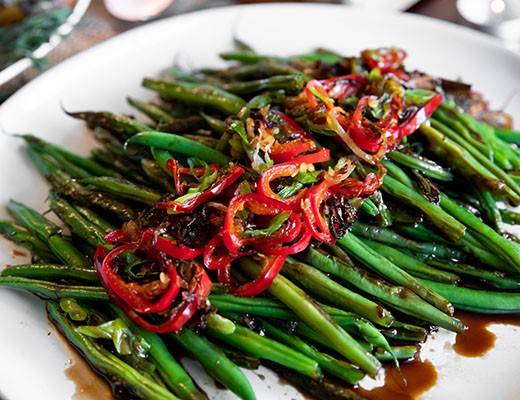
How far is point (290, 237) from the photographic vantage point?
10.3ft

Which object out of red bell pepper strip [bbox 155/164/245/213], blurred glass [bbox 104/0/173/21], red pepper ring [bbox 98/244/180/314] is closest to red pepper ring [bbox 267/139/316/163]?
red bell pepper strip [bbox 155/164/245/213]

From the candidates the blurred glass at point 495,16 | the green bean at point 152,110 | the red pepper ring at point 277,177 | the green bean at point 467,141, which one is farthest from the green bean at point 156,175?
the blurred glass at point 495,16

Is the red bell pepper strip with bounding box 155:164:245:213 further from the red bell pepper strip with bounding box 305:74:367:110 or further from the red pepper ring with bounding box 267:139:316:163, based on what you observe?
the red bell pepper strip with bounding box 305:74:367:110

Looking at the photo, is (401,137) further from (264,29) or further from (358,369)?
(264,29)

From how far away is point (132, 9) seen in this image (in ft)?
20.8

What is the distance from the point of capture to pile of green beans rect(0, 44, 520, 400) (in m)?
3.09

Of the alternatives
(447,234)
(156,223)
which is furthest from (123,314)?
(447,234)

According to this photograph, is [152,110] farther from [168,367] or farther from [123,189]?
[168,367]

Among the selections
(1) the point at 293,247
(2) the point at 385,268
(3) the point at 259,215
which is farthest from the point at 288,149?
(2) the point at 385,268

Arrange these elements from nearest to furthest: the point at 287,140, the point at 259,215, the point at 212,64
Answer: the point at 259,215
the point at 287,140
the point at 212,64

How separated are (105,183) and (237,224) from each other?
3.56ft

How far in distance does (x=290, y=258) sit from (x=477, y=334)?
1.16 metres

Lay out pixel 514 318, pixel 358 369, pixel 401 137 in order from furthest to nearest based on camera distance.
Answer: pixel 401 137 < pixel 514 318 < pixel 358 369

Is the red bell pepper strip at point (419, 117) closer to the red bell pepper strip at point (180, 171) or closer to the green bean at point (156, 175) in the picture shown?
the red bell pepper strip at point (180, 171)
